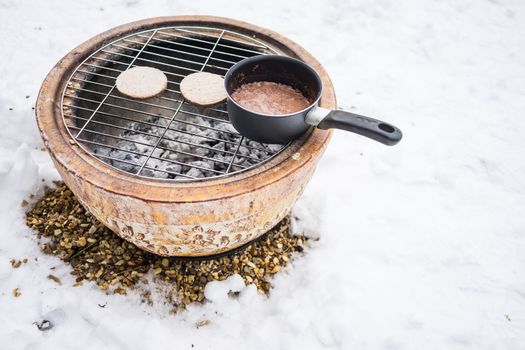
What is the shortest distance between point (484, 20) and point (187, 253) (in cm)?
497

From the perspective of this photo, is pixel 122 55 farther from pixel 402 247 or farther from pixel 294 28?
pixel 294 28

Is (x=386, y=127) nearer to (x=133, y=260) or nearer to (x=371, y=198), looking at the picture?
(x=371, y=198)

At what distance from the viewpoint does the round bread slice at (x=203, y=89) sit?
2.34 m

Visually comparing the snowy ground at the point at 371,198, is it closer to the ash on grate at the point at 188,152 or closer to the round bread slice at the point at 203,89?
the ash on grate at the point at 188,152

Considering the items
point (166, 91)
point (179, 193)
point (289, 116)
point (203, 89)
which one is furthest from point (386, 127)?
point (166, 91)

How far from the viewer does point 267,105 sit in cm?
223

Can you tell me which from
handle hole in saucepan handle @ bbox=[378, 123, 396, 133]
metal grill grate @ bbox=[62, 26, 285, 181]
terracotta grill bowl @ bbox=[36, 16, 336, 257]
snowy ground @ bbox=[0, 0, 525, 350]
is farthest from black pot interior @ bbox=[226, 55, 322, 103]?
snowy ground @ bbox=[0, 0, 525, 350]

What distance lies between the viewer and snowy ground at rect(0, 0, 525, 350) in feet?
8.13

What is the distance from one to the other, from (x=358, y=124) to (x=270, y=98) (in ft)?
2.12

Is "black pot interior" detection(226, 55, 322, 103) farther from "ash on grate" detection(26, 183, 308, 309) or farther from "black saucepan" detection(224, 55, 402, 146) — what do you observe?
"ash on grate" detection(26, 183, 308, 309)

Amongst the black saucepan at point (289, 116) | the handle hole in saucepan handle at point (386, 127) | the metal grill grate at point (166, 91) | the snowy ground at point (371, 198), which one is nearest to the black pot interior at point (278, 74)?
the black saucepan at point (289, 116)

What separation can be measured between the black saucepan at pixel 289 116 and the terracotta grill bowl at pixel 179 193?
0.54 feet

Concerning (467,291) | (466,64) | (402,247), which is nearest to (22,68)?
(402,247)

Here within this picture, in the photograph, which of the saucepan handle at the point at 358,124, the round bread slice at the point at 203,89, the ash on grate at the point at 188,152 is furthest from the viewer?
the ash on grate at the point at 188,152
